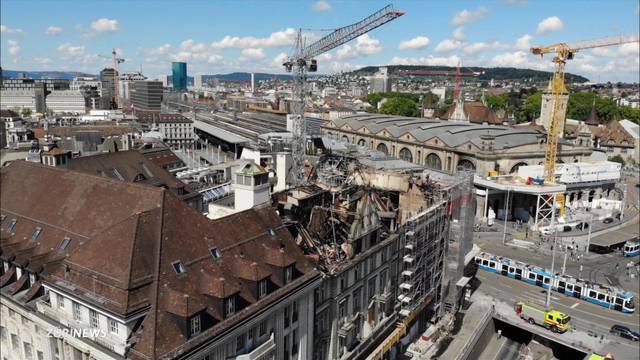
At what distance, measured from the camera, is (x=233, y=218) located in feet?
126

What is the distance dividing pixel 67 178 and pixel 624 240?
102 metres

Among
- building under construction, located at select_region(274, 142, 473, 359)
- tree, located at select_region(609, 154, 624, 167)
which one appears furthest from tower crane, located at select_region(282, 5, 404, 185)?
tree, located at select_region(609, 154, 624, 167)

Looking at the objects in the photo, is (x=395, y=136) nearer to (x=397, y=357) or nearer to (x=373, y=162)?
(x=373, y=162)

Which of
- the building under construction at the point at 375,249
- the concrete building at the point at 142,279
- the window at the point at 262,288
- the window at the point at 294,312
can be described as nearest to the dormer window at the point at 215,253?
the concrete building at the point at 142,279

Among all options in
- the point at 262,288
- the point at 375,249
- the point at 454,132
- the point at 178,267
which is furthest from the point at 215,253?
the point at 454,132

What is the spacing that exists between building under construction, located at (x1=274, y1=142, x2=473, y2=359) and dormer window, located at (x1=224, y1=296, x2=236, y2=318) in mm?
11264

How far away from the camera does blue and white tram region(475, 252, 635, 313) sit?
7162 centimetres

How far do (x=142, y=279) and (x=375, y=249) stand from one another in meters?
25.3

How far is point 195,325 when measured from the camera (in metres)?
29.7

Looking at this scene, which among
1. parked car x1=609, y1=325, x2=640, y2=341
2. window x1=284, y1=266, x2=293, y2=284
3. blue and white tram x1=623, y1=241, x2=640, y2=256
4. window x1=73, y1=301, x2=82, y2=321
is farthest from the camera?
blue and white tram x1=623, y1=241, x2=640, y2=256

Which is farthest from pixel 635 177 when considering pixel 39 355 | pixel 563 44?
pixel 39 355

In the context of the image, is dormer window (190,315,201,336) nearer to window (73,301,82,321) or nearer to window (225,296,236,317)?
window (225,296,236,317)

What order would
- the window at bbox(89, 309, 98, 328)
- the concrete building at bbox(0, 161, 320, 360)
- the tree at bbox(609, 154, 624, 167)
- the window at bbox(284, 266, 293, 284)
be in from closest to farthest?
1. the concrete building at bbox(0, 161, 320, 360)
2. the window at bbox(89, 309, 98, 328)
3. the window at bbox(284, 266, 293, 284)
4. the tree at bbox(609, 154, 624, 167)

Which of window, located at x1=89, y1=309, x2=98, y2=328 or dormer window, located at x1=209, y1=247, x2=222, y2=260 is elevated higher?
dormer window, located at x1=209, y1=247, x2=222, y2=260
